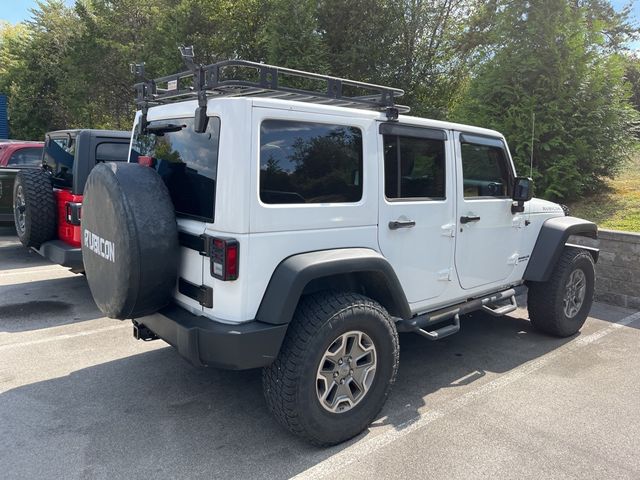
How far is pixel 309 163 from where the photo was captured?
9.93 feet

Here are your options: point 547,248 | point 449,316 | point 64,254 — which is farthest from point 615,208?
point 64,254

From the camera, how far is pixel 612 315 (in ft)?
19.2

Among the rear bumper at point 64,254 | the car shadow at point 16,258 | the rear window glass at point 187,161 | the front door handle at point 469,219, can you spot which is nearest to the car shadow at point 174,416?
the front door handle at point 469,219

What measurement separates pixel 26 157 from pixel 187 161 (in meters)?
7.56

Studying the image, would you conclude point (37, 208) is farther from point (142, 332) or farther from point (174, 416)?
point (174, 416)

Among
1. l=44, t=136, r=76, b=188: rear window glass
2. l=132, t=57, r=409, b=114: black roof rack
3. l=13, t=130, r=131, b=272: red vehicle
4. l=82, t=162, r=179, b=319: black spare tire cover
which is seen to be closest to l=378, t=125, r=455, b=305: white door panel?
l=132, t=57, r=409, b=114: black roof rack

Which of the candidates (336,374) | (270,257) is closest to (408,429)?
(336,374)

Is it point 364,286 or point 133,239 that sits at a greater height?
point 133,239

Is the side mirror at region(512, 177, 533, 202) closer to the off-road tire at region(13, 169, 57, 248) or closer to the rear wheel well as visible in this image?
the rear wheel well

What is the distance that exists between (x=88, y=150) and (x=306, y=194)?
3.93 metres

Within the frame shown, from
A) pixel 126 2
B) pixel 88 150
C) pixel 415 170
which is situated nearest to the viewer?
pixel 415 170

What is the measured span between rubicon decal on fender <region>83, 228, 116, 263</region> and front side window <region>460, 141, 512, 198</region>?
8.83 ft

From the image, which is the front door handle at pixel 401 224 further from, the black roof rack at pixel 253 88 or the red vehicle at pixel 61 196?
the red vehicle at pixel 61 196

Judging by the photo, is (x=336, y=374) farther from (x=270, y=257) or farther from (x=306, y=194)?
(x=306, y=194)
